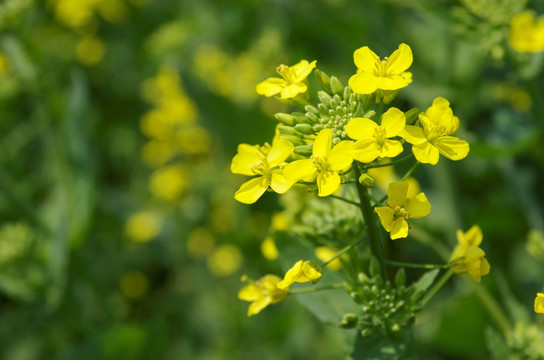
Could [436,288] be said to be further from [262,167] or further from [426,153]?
[262,167]

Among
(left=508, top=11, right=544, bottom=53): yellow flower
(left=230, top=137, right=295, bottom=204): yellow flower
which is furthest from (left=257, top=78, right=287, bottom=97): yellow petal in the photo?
(left=508, top=11, right=544, bottom=53): yellow flower

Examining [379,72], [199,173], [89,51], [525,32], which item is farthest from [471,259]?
[89,51]

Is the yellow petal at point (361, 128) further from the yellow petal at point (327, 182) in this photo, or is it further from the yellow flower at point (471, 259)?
the yellow flower at point (471, 259)

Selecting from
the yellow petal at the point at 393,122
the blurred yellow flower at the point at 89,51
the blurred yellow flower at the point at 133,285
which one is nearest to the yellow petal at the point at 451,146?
the yellow petal at the point at 393,122

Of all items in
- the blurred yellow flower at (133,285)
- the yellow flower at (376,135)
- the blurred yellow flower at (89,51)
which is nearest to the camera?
the yellow flower at (376,135)

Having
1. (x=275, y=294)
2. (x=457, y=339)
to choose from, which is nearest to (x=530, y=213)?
(x=457, y=339)

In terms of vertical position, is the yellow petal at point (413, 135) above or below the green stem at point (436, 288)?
above
